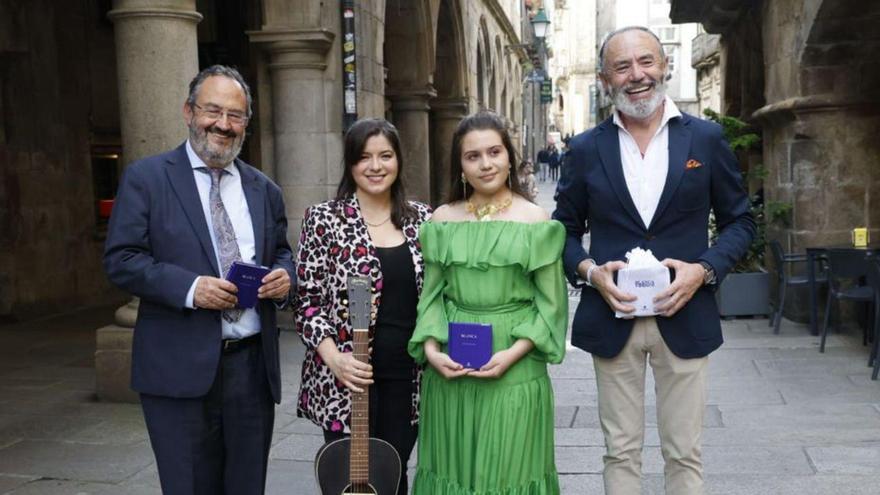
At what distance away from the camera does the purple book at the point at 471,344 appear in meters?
3.25

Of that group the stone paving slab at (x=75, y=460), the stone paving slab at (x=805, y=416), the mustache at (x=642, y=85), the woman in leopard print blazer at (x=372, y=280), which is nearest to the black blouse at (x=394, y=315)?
the woman in leopard print blazer at (x=372, y=280)

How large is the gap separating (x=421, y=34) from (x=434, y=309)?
11894 millimetres

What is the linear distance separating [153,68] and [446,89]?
13245 mm

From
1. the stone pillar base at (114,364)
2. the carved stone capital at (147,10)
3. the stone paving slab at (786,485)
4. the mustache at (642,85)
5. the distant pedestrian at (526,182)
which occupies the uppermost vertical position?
the carved stone capital at (147,10)

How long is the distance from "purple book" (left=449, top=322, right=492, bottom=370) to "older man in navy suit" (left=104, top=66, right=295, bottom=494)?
0.64m

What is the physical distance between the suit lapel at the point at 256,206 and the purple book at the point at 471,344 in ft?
2.49

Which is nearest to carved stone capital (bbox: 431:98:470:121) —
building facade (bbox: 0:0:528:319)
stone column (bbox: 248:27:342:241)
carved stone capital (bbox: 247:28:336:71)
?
building facade (bbox: 0:0:528:319)

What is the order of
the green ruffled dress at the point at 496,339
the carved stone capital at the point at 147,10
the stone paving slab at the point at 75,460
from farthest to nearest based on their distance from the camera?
the carved stone capital at the point at 147,10 < the stone paving slab at the point at 75,460 < the green ruffled dress at the point at 496,339

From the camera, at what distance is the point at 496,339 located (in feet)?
10.8

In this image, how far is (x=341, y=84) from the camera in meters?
9.59

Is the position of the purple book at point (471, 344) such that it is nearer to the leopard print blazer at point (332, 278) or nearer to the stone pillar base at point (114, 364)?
the leopard print blazer at point (332, 278)

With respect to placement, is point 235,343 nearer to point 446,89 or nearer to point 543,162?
point 446,89

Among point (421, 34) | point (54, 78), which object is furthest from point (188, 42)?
point (421, 34)

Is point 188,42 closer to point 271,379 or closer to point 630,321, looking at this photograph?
point 271,379
